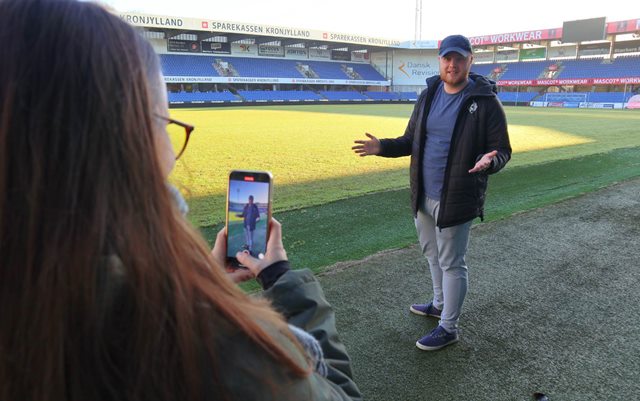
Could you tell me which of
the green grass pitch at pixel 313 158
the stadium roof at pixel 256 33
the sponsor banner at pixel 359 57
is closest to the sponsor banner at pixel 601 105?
the stadium roof at pixel 256 33

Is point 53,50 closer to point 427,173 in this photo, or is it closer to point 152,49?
point 152,49

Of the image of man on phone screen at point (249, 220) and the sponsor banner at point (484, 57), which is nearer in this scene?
the image of man on phone screen at point (249, 220)

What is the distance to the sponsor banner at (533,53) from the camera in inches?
2313

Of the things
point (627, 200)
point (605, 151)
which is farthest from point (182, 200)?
point (605, 151)

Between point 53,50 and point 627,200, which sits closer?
point 53,50

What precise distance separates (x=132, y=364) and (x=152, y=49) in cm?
53

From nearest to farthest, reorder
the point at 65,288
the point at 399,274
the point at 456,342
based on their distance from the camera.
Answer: the point at 65,288, the point at 456,342, the point at 399,274

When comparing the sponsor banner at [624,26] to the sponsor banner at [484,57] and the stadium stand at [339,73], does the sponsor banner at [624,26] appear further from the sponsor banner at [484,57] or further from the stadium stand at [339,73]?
the sponsor banner at [484,57]

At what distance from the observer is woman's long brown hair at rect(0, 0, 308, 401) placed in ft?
2.07

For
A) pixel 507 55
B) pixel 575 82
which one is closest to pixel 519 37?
pixel 507 55

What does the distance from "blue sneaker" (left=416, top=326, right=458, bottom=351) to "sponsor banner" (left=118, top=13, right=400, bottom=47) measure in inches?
1705

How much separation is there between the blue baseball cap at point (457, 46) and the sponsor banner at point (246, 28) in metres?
42.7

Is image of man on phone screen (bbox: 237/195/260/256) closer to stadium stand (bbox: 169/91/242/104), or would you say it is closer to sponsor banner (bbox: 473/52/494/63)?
stadium stand (bbox: 169/91/242/104)

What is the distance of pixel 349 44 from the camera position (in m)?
61.8
